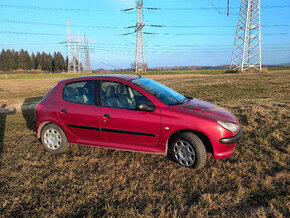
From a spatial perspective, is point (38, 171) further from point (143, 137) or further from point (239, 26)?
point (239, 26)

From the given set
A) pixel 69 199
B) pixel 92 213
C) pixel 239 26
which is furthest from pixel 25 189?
pixel 239 26

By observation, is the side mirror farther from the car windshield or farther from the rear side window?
the rear side window

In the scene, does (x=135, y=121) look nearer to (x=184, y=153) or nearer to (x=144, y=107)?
(x=144, y=107)

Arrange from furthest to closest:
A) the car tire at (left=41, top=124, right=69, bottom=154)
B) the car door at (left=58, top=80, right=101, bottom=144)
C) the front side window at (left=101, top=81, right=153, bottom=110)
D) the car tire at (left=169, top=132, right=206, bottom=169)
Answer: the car tire at (left=41, top=124, right=69, bottom=154) → the car door at (left=58, top=80, right=101, bottom=144) → the front side window at (left=101, top=81, right=153, bottom=110) → the car tire at (left=169, top=132, right=206, bottom=169)

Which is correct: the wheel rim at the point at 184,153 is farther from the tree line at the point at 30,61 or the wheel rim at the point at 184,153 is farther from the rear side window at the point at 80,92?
the tree line at the point at 30,61

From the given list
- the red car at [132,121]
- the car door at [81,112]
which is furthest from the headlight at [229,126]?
the car door at [81,112]

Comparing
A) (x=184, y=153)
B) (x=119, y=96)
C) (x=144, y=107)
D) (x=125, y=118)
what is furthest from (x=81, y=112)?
(x=184, y=153)

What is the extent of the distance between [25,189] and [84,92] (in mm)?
1897

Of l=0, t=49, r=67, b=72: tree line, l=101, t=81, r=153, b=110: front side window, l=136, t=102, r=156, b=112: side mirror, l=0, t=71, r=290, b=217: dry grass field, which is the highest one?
l=0, t=49, r=67, b=72: tree line

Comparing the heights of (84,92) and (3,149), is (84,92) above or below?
above

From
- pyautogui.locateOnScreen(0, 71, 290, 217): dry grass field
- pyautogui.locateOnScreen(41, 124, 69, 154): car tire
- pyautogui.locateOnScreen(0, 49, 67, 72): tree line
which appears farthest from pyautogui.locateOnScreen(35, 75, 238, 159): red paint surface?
pyautogui.locateOnScreen(0, 49, 67, 72): tree line

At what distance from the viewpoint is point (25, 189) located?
3.01m

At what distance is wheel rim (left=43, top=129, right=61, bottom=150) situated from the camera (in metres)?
4.24

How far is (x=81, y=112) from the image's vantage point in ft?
12.7
